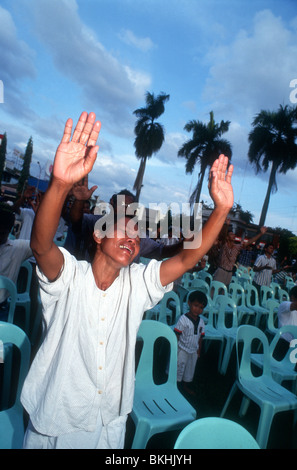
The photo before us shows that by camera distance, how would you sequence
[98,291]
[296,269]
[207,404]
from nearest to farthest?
[98,291]
[207,404]
[296,269]

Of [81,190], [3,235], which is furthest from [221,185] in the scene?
[3,235]

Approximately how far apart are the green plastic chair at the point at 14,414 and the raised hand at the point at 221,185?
1696 mm

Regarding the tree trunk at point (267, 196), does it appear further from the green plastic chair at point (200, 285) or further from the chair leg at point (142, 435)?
the chair leg at point (142, 435)

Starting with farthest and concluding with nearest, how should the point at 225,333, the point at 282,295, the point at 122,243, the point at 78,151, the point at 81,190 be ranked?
1. the point at 282,295
2. the point at 225,333
3. the point at 81,190
4. the point at 122,243
5. the point at 78,151

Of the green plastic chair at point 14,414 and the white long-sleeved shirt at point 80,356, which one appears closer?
the white long-sleeved shirt at point 80,356

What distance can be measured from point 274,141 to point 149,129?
441 inches

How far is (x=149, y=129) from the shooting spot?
24.3 metres

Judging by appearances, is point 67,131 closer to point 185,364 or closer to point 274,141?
point 185,364

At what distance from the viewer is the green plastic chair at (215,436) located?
128cm

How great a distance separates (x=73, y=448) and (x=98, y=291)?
0.84 metres

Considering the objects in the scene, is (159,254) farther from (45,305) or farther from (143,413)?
(45,305)

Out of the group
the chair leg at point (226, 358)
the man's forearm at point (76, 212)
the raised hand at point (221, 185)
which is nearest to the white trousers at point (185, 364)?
the chair leg at point (226, 358)
